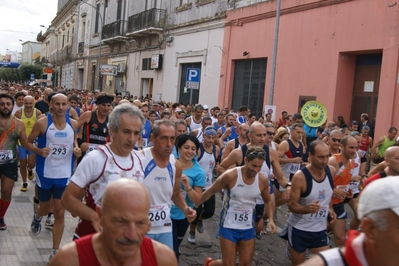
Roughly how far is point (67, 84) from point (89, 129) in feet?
173

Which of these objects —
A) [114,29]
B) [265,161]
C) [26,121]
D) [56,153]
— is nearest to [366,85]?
[265,161]

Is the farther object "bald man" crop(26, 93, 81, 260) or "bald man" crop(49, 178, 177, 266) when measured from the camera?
"bald man" crop(26, 93, 81, 260)

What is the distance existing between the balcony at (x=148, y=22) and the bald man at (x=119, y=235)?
27939mm

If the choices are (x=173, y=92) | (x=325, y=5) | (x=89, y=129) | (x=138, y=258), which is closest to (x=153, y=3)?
(x=173, y=92)

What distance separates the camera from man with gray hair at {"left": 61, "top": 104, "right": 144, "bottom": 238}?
3895 millimetres

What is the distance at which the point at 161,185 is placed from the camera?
15.4ft

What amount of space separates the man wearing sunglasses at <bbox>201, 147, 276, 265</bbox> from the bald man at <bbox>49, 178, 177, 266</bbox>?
310cm

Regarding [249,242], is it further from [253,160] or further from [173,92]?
[173,92]

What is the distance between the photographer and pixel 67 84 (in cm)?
5856

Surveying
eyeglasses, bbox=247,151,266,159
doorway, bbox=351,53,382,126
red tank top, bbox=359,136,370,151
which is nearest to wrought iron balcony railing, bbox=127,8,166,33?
doorway, bbox=351,53,382,126

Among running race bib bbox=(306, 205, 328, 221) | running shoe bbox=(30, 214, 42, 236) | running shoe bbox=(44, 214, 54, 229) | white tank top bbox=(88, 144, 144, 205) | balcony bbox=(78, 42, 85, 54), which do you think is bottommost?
running shoe bbox=(44, 214, 54, 229)

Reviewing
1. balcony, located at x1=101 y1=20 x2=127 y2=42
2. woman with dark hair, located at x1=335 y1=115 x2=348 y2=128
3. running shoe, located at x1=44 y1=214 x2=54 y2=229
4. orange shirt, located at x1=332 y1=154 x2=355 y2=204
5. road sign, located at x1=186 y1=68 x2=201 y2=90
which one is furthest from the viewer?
balcony, located at x1=101 y1=20 x2=127 y2=42

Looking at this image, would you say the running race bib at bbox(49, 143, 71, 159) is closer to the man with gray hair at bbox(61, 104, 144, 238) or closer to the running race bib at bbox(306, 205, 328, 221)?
the man with gray hair at bbox(61, 104, 144, 238)

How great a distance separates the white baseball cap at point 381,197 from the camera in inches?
80.6
